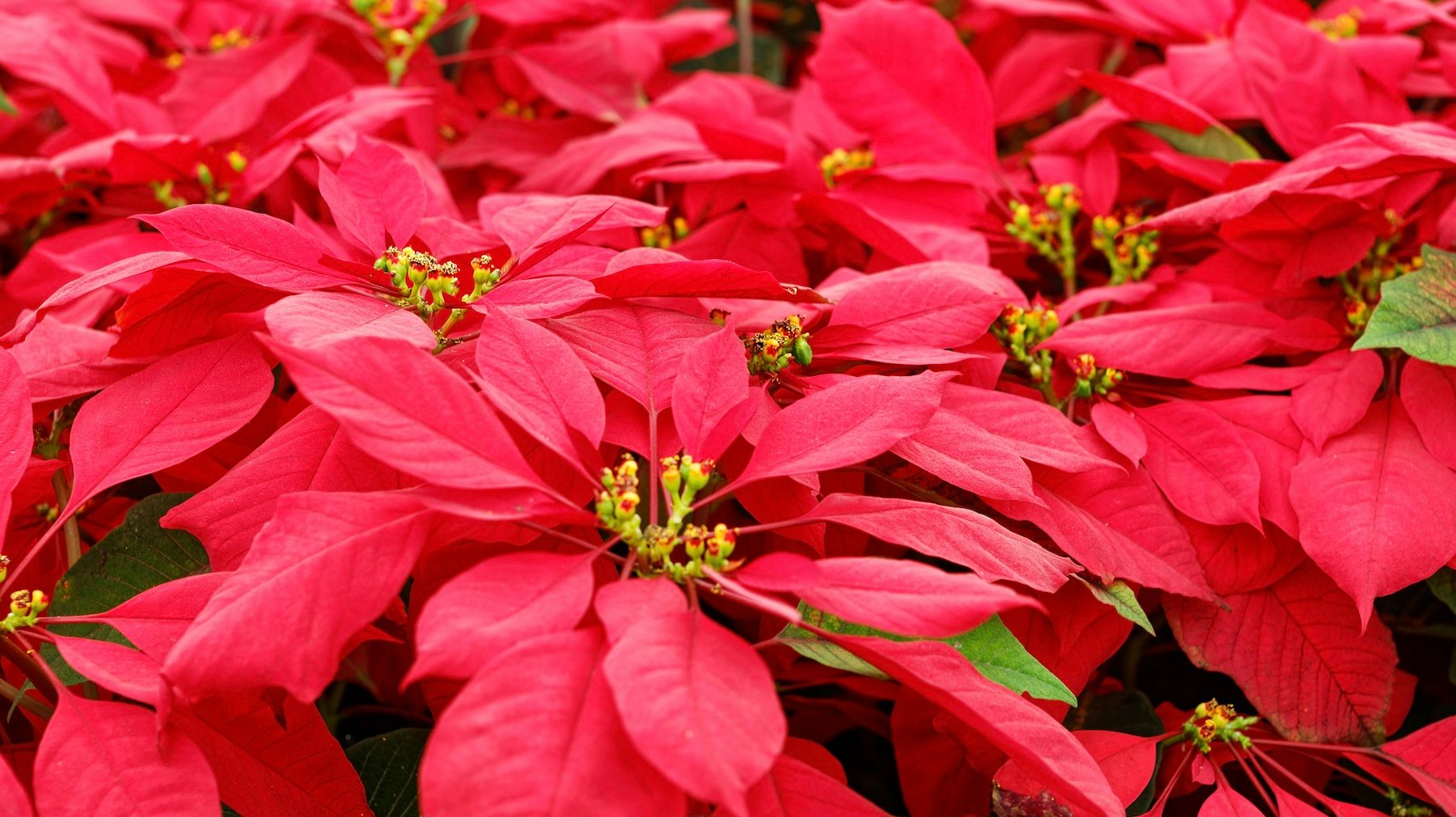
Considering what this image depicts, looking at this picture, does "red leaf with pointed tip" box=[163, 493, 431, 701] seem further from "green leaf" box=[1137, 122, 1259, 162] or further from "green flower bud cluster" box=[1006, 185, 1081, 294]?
"green leaf" box=[1137, 122, 1259, 162]

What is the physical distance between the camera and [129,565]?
592 mm

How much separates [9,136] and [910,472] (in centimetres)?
89

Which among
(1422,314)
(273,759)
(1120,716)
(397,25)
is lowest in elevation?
(1120,716)

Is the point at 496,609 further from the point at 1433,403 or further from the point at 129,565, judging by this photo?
the point at 1433,403

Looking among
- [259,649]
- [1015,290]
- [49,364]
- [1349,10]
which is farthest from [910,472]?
[1349,10]

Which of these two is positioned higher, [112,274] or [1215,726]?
[112,274]

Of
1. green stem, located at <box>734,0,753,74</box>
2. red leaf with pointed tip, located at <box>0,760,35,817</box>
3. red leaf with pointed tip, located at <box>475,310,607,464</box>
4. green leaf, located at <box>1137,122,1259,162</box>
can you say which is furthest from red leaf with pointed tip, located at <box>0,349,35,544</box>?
green stem, located at <box>734,0,753,74</box>

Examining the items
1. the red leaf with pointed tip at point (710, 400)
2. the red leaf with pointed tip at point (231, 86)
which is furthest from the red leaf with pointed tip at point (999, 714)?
the red leaf with pointed tip at point (231, 86)

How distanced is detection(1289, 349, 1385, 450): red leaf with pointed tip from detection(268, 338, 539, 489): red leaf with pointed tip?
45 centimetres

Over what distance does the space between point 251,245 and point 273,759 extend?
24cm

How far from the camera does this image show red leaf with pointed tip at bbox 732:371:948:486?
0.50 m

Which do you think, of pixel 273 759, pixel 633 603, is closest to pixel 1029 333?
pixel 633 603

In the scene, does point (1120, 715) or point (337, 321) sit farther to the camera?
point (1120, 715)

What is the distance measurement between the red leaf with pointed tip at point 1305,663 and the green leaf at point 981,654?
14cm
